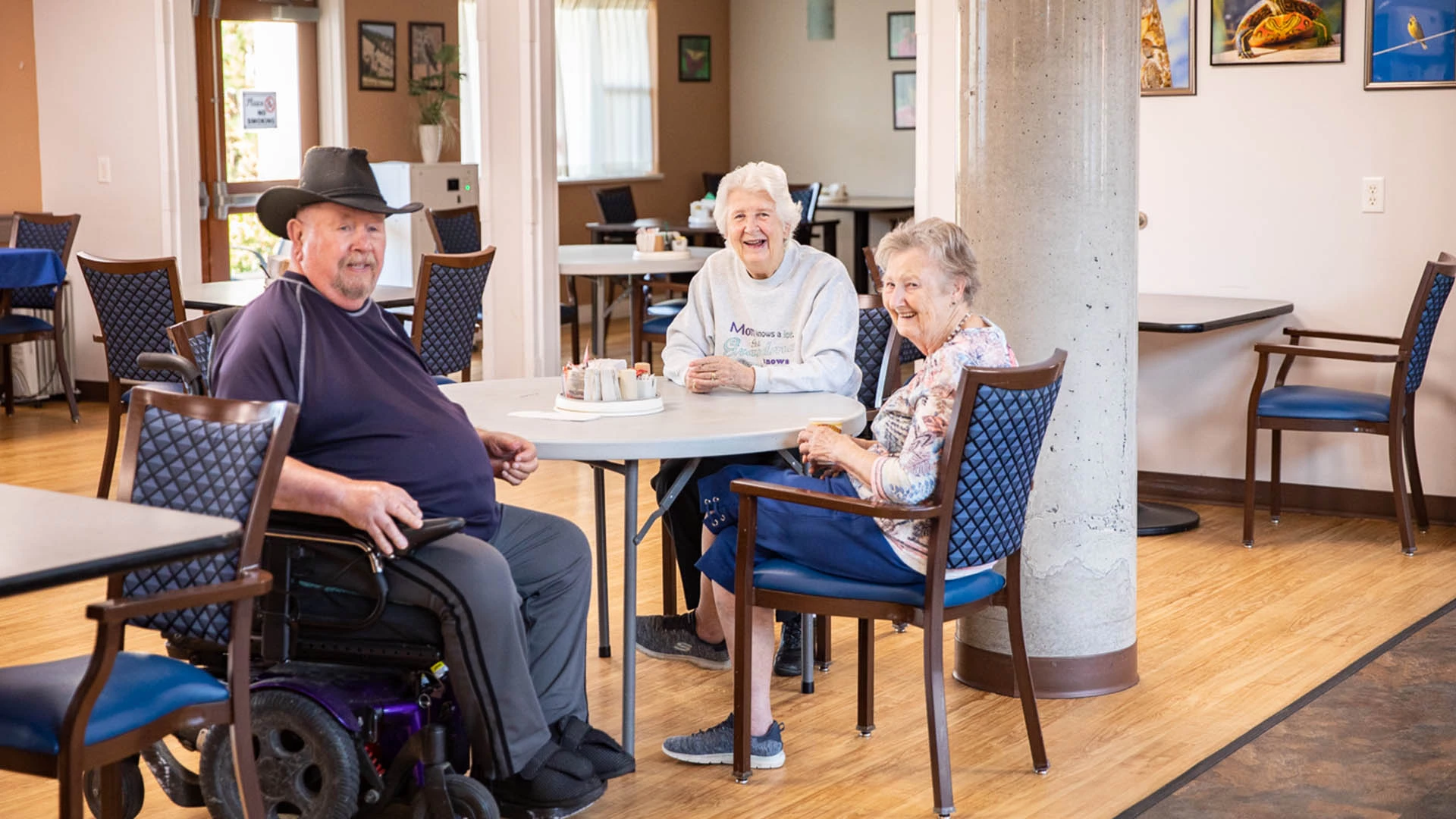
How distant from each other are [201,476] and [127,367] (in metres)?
3.65

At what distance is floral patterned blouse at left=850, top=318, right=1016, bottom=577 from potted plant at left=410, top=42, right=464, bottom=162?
310 inches

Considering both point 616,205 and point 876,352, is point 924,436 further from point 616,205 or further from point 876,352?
point 616,205

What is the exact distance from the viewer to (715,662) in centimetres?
411

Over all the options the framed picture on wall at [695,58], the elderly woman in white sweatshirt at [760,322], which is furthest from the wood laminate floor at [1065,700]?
the framed picture on wall at [695,58]

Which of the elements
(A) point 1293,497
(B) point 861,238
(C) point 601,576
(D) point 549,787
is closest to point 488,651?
(D) point 549,787

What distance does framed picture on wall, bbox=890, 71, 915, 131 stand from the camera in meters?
12.6

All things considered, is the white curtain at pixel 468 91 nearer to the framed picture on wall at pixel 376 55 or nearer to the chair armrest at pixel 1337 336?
the framed picture on wall at pixel 376 55

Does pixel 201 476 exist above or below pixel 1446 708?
above

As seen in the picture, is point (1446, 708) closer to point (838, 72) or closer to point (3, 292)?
point (3, 292)

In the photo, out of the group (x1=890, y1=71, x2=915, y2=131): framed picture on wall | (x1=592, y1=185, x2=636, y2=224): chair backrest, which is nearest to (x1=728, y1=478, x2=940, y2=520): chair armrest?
(x1=592, y1=185, x2=636, y2=224): chair backrest

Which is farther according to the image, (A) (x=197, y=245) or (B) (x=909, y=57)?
(B) (x=909, y=57)

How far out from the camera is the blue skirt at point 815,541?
→ 3.15m

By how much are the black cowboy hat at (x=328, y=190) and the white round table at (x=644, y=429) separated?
1.90 ft

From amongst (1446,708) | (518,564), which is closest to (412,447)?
(518,564)
